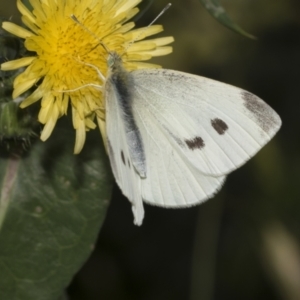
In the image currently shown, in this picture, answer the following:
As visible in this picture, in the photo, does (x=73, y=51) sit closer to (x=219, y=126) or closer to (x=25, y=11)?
(x=25, y=11)

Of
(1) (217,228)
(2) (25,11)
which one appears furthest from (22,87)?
(1) (217,228)

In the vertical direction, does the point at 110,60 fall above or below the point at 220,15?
→ below

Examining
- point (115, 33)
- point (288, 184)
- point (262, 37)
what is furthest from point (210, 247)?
point (115, 33)

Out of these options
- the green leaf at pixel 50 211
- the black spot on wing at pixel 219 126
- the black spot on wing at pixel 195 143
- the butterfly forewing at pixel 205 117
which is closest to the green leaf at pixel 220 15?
the butterfly forewing at pixel 205 117

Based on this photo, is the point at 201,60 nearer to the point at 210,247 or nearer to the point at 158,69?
the point at 210,247

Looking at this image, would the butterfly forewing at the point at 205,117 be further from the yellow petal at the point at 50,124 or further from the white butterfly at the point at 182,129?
the yellow petal at the point at 50,124

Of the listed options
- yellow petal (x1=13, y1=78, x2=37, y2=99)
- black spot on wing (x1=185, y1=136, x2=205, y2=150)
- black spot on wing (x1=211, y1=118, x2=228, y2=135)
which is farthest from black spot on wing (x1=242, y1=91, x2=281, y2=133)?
yellow petal (x1=13, y1=78, x2=37, y2=99)

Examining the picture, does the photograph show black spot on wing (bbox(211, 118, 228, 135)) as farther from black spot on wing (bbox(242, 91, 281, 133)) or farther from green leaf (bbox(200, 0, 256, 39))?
green leaf (bbox(200, 0, 256, 39))
